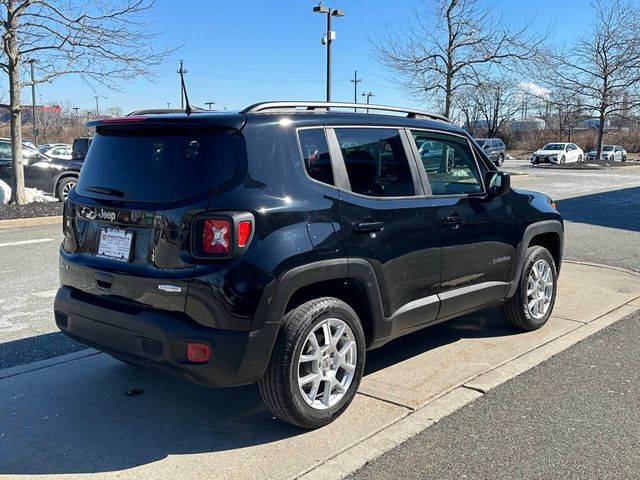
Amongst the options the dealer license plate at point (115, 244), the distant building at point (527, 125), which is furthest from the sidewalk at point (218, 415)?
the distant building at point (527, 125)

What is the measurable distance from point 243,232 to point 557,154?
41216mm

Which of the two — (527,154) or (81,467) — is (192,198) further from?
(527,154)

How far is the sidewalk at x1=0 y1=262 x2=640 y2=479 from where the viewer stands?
10.5 feet

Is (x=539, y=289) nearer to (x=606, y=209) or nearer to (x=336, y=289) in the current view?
(x=336, y=289)

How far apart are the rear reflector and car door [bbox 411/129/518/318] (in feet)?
6.07

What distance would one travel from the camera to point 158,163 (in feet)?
11.3

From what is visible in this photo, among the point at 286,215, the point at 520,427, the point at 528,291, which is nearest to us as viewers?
the point at 286,215

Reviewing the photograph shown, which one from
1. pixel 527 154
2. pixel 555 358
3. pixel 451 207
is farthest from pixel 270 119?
pixel 527 154

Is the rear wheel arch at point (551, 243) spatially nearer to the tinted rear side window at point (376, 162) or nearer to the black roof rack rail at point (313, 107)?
the black roof rack rail at point (313, 107)

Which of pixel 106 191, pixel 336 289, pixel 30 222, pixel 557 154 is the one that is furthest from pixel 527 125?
pixel 106 191

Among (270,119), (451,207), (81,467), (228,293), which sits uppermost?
(270,119)

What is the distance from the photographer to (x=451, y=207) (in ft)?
14.5

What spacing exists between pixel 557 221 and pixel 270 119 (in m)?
3.29

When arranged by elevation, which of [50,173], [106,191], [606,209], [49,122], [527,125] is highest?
[527,125]
